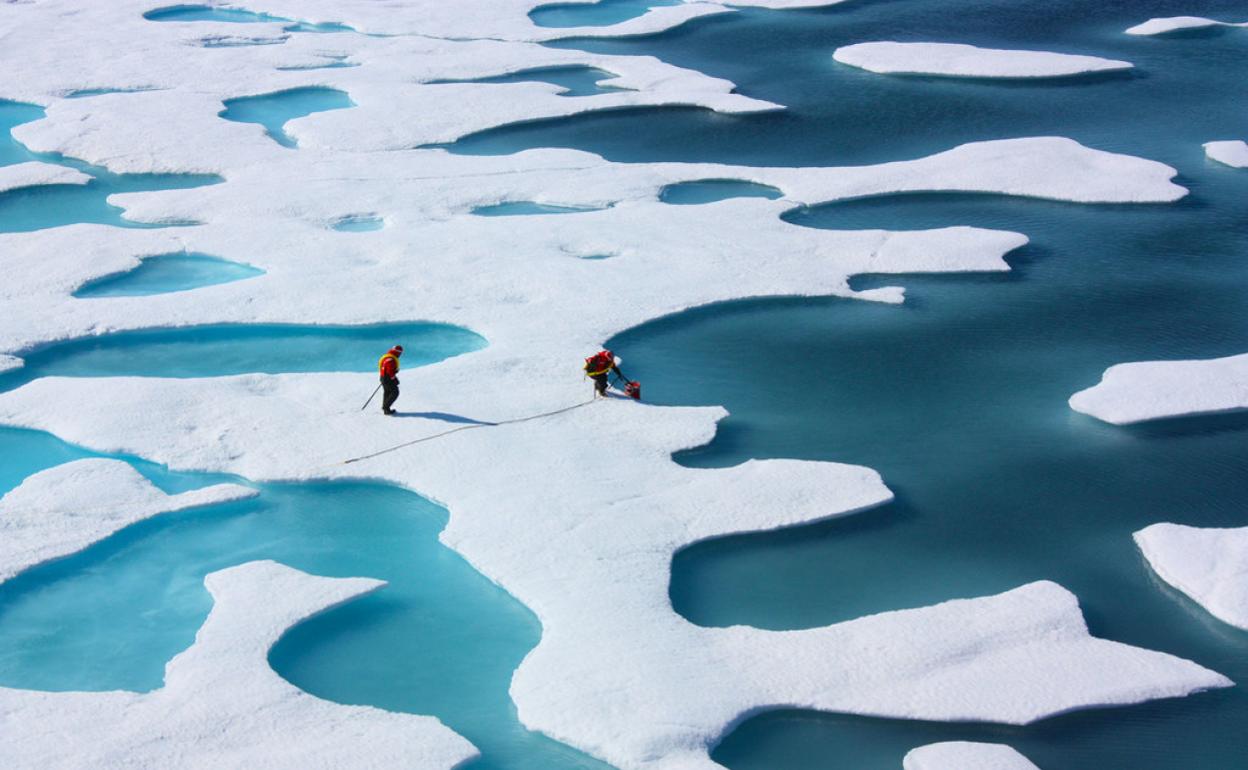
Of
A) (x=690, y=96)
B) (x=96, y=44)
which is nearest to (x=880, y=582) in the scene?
(x=690, y=96)

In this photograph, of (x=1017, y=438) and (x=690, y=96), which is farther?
(x=690, y=96)

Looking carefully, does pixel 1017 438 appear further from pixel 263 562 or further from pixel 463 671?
pixel 263 562

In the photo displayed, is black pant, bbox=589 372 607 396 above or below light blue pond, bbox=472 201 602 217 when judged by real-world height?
below

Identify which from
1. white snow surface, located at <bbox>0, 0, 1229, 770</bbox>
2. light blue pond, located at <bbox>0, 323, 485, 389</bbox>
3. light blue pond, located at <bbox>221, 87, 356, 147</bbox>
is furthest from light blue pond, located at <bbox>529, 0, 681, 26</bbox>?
light blue pond, located at <bbox>0, 323, 485, 389</bbox>

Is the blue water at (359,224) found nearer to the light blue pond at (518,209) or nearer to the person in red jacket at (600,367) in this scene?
the light blue pond at (518,209)

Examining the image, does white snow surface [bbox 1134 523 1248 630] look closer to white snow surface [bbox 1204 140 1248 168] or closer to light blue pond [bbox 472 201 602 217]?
light blue pond [bbox 472 201 602 217]

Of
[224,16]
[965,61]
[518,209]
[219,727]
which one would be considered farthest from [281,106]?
[219,727]
